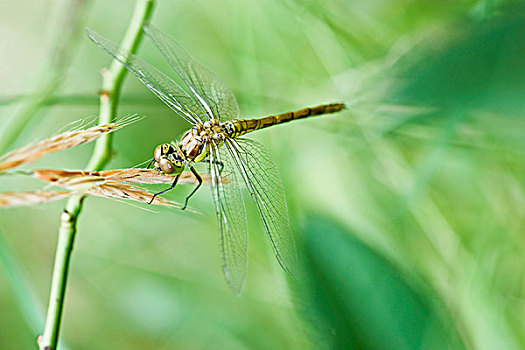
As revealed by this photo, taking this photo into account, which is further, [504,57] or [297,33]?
[297,33]

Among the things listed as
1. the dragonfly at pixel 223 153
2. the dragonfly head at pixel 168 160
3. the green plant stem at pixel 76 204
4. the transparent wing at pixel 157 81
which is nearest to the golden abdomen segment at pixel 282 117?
the dragonfly at pixel 223 153

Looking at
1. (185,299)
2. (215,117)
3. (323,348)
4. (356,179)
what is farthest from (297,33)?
(323,348)

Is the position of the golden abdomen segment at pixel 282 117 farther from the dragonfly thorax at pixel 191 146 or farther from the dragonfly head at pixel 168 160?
the dragonfly head at pixel 168 160

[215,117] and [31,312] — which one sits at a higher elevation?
[215,117]

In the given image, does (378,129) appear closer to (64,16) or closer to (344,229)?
(344,229)

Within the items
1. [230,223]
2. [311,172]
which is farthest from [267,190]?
[311,172]

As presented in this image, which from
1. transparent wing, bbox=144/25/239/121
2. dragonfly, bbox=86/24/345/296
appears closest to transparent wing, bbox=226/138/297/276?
dragonfly, bbox=86/24/345/296

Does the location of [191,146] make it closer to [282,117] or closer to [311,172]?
[282,117]

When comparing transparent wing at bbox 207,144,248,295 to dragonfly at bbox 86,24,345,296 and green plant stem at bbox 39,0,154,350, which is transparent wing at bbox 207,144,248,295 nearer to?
dragonfly at bbox 86,24,345,296
